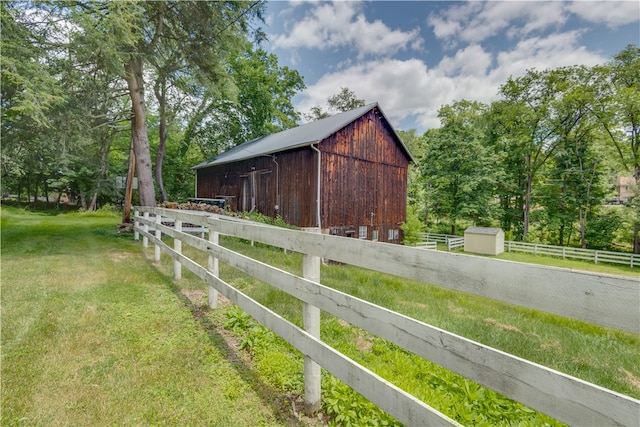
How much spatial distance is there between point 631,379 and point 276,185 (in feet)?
42.4

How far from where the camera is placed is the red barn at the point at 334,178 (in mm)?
13086

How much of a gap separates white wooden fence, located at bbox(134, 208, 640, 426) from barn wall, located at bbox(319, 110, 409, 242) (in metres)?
11.1

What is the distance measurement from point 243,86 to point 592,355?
24787 millimetres

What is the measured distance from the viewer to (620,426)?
847 millimetres

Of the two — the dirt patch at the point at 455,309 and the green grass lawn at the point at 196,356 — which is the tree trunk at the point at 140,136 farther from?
the dirt patch at the point at 455,309

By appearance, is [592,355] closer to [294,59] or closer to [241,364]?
[241,364]

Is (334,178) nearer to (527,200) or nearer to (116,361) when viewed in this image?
(116,361)

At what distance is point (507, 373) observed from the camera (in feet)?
3.49

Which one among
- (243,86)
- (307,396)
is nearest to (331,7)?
(243,86)

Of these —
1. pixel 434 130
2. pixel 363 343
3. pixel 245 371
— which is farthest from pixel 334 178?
pixel 434 130

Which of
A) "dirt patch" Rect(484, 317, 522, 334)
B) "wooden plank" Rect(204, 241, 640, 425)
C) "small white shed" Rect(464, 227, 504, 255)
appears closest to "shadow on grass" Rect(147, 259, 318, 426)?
"wooden plank" Rect(204, 241, 640, 425)

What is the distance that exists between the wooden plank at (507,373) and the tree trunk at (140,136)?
11347mm

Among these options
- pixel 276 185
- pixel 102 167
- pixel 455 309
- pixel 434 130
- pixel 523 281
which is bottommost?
pixel 455 309

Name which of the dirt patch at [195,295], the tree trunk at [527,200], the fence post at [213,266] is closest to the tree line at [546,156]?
the tree trunk at [527,200]
